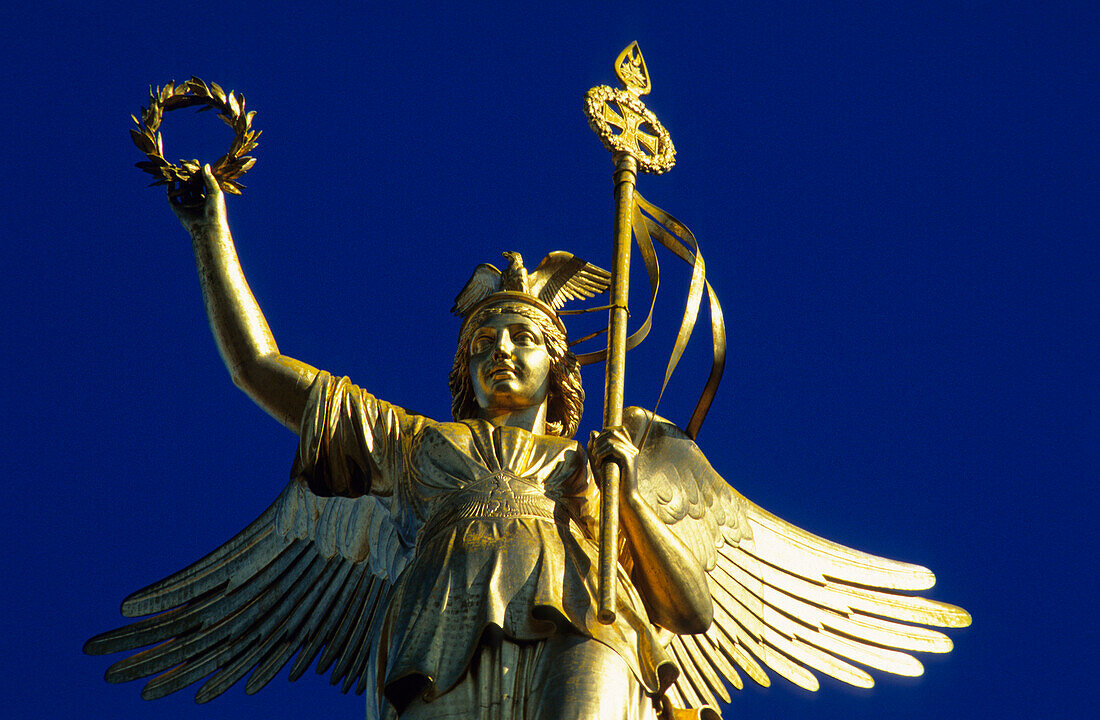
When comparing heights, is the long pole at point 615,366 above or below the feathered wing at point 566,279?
below

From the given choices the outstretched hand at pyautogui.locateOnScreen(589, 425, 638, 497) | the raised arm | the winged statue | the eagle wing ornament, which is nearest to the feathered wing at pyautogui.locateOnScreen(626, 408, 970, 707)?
the winged statue

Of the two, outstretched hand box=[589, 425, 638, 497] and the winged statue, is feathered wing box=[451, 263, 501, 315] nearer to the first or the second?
the winged statue

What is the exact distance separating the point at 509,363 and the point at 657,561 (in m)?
1.76

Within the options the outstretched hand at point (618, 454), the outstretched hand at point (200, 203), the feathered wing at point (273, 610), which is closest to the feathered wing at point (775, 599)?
the outstretched hand at point (618, 454)

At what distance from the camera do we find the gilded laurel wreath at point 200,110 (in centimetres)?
1416

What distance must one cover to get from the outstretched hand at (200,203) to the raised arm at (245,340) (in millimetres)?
109

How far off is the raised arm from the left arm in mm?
1863

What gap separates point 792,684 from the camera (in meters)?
14.7

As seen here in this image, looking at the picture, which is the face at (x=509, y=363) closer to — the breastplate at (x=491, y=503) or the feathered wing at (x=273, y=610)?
the breastplate at (x=491, y=503)

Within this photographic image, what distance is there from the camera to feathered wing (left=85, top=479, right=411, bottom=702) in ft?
48.5

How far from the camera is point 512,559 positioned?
12883 mm

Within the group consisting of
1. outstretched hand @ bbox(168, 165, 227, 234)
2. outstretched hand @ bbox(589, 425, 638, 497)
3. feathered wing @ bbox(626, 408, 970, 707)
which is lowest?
outstretched hand @ bbox(589, 425, 638, 497)

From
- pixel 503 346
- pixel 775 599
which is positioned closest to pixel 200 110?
pixel 503 346

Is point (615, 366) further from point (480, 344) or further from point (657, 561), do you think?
point (480, 344)
